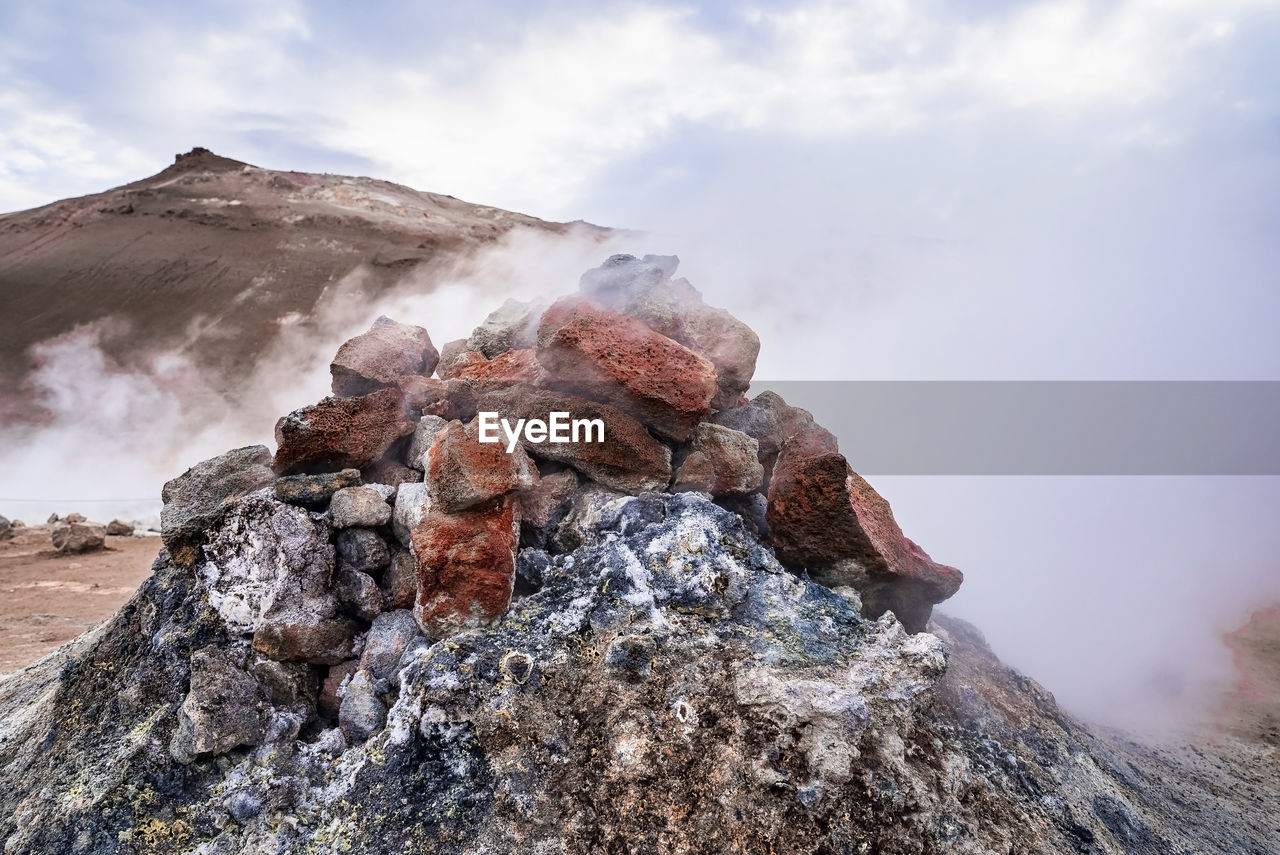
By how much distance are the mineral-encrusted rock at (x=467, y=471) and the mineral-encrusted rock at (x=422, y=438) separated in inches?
12.5

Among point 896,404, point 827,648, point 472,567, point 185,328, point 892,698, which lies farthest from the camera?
point 185,328

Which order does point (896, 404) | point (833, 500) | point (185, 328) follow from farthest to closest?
1. point (185, 328)
2. point (896, 404)
3. point (833, 500)

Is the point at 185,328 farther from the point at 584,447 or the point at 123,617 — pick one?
the point at 584,447

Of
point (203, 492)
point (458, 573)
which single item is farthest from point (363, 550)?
point (203, 492)

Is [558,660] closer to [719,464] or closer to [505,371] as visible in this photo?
[719,464]

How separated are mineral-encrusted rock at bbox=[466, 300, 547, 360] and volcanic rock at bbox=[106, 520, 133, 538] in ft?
24.1

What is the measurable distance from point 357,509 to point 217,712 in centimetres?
73

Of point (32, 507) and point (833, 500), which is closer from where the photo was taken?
point (833, 500)

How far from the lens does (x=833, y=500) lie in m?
2.61

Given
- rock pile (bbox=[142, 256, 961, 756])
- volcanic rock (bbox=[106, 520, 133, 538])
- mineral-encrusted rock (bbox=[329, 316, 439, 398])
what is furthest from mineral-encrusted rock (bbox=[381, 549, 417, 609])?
volcanic rock (bbox=[106, 520, 133, 538])

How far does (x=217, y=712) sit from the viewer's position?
6.95ft

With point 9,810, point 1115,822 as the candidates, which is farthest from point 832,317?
point 9,810

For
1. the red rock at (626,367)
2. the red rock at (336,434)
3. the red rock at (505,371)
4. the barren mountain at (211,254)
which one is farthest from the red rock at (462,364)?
the barren mountain at (211,254)

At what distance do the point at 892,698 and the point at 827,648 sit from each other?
23 cm
